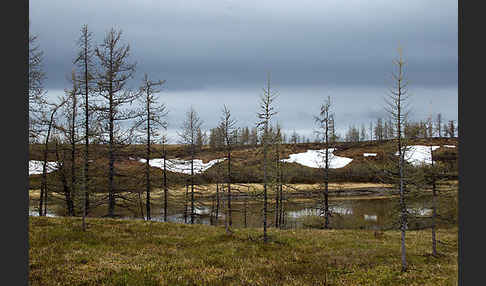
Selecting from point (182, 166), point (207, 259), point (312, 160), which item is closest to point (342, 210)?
point (207, 259)

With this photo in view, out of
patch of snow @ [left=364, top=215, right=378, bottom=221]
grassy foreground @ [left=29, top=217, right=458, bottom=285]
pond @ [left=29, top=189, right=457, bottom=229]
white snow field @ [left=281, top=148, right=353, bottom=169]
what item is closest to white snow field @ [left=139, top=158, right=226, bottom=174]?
pond @ [left=29, top=189, right=457, bottom=229]

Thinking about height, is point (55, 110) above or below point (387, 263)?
above

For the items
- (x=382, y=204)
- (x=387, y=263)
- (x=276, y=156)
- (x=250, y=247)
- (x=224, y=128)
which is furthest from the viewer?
(x=382, y=204)

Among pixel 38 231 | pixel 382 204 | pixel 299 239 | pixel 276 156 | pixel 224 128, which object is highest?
pixel 224 128

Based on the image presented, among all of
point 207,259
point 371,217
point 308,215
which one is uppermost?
point 207,259

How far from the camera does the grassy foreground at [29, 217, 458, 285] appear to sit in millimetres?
10258

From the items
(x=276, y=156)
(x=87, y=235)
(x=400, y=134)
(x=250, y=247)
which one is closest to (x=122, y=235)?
(x=87, y=235)

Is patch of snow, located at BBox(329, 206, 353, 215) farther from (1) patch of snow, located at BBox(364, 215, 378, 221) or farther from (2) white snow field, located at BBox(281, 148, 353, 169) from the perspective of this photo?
(2) white snow field, located at BBox(281, 148, 353, 169)

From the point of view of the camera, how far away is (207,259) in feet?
43.2

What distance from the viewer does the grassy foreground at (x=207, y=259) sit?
33.7ft

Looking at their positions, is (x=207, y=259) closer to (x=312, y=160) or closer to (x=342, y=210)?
(x=342, y=210)

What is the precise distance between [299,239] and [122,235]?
423 inches

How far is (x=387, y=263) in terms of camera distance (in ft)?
46.6

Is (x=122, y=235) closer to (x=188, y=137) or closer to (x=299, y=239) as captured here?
(x=299, y=239)
